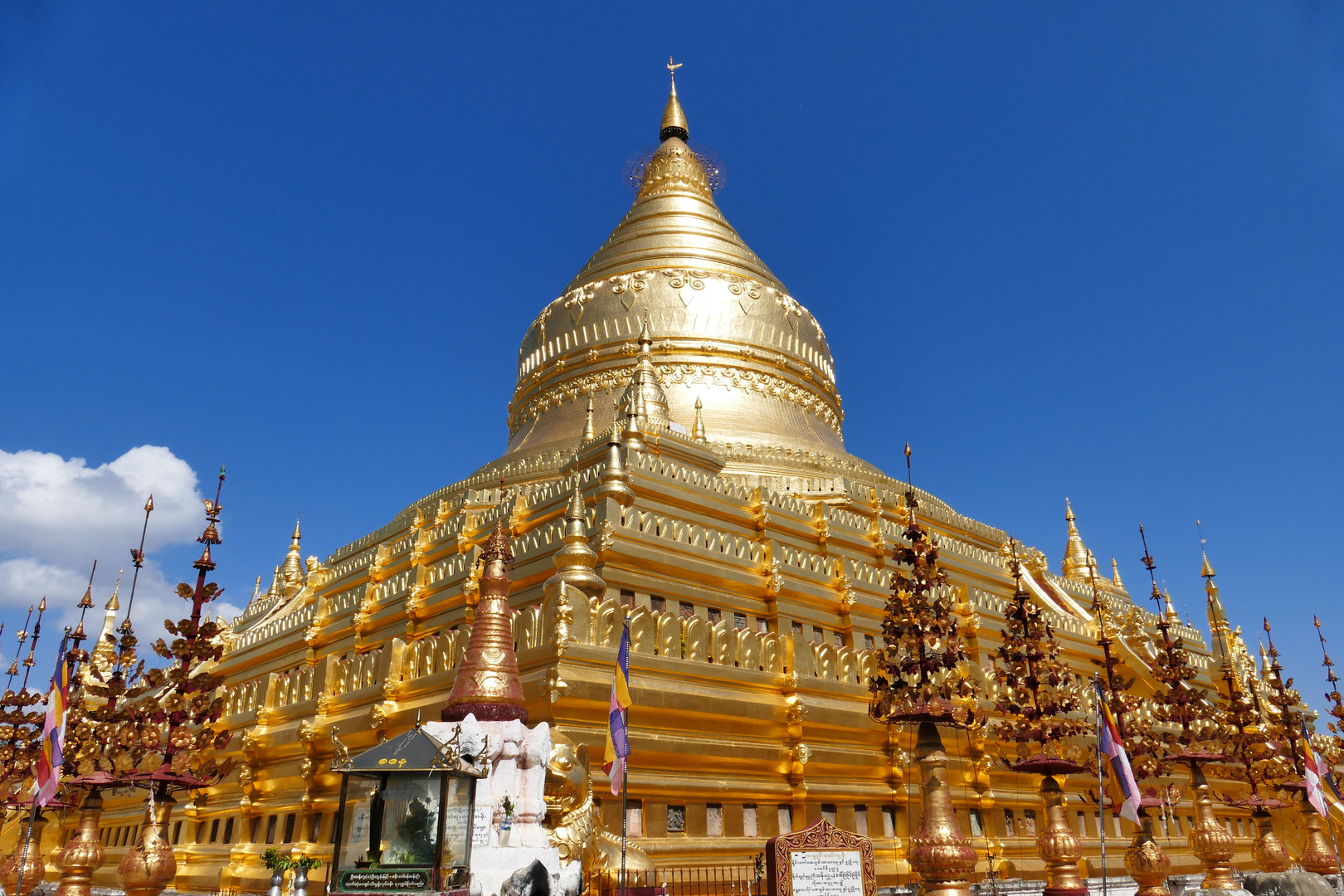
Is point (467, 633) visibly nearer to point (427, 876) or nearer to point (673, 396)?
point (427, 876)

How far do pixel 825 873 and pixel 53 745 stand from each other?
10644mm

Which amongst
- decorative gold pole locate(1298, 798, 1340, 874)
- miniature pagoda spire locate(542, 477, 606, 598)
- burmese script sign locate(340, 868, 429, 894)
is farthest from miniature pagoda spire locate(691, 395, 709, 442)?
burmese script sign locate(340, 868, 429, 894)

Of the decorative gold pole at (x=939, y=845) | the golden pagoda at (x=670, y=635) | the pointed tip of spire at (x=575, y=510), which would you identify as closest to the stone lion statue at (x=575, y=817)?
the golden pagoda at (x=670, y=635)

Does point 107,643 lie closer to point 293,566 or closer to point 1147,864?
point 293,566

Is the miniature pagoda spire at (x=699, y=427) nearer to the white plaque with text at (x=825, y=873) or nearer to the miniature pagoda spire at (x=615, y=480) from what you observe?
the miniature pagoda spire at (x=615, y=480)

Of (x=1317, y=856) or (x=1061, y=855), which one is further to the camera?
(x=1317, y=856)

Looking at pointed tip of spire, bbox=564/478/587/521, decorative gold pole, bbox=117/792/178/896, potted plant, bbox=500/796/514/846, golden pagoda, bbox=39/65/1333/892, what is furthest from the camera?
pointed tip of spire, bbox=564/478/587/521

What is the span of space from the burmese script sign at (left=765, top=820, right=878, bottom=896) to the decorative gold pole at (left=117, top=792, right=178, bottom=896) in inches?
312

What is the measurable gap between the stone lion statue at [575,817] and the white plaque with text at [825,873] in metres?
2.08

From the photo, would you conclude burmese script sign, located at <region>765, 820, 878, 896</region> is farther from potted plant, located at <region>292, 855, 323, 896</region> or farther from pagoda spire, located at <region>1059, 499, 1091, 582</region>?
pagoda spire, located at <region>1059, 499, 1091, 582</region>

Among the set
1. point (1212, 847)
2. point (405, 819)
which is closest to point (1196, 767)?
point (1212, 847)

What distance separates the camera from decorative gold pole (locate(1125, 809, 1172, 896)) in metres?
13.3

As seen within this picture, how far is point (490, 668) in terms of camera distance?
11914 millimetres

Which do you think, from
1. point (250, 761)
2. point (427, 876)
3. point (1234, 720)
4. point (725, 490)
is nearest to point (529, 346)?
point (725, 490)
